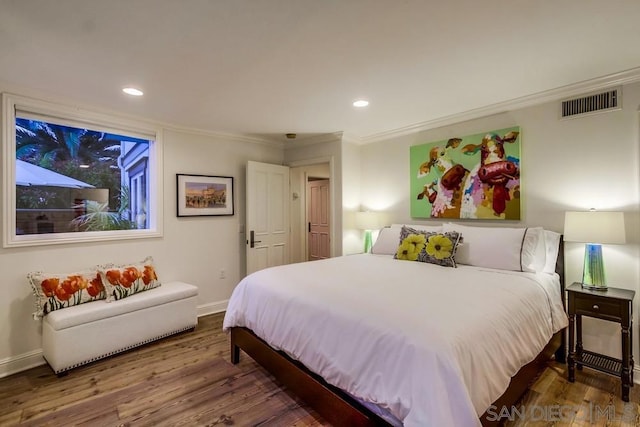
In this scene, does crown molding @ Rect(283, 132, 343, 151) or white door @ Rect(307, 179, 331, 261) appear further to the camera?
white door @ Rect(307, 179, 331, 261)

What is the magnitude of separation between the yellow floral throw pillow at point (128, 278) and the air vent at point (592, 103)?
13.8ft

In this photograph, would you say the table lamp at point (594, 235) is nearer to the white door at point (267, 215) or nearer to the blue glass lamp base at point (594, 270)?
the blue glass lamp base at point (594, 270)

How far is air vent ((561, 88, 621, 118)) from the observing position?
94.4 inches

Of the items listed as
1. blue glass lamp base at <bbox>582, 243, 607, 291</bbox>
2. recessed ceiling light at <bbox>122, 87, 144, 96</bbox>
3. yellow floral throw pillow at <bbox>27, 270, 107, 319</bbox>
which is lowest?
yellow floral throw pillow at <bbox>27, 270, 107, 319</bbox>

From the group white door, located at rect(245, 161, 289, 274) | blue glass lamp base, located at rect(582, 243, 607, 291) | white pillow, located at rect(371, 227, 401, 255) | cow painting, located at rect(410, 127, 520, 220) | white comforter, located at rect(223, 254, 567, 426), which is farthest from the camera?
white door, located at rect(245, 161, 289, 274)

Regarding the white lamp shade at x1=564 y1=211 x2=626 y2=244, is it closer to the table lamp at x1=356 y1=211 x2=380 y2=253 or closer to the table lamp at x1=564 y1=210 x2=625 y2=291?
the table lamp at x1=564 y1=210 x2=625 y2=291

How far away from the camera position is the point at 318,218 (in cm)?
654

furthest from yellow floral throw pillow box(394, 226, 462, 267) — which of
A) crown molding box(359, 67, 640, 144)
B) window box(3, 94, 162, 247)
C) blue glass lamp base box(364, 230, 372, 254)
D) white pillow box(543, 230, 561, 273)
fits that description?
window box(3, 94, 162, 247)

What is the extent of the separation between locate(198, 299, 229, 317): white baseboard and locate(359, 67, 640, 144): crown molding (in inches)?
123

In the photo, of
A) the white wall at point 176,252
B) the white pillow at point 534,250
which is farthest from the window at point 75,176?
the white pillow at point 534,250

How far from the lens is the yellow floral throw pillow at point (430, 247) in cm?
278

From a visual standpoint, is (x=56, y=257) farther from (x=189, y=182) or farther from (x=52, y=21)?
(x=52, y=21)

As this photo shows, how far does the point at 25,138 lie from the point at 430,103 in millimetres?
3758

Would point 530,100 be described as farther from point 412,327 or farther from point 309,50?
point 412,327
